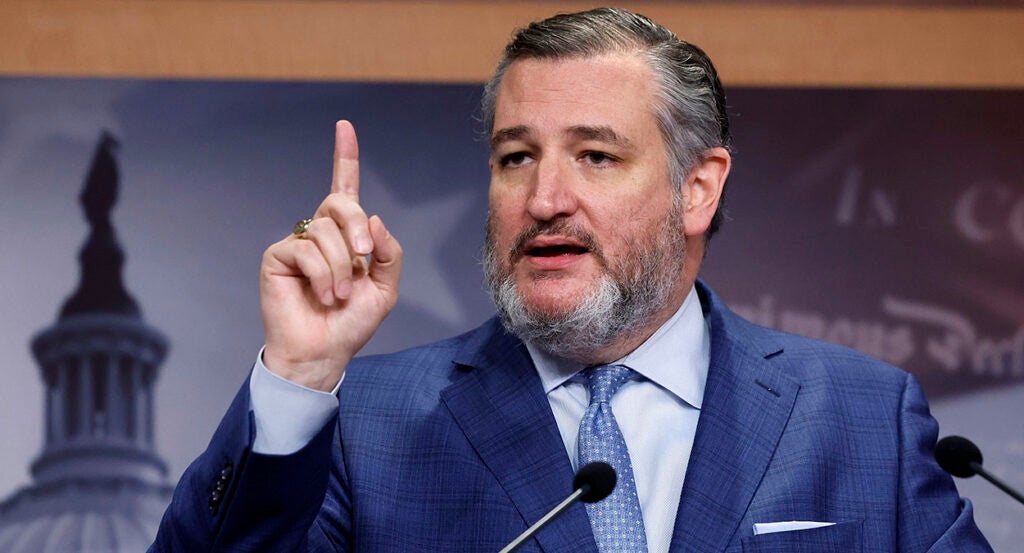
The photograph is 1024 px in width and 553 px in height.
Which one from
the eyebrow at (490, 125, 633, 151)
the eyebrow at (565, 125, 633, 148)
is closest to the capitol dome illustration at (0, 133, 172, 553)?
the eyebrow at (490, 125, 633, 151)

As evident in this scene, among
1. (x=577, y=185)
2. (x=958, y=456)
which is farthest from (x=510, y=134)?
(x=958, y=456)

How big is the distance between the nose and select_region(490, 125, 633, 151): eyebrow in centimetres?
6

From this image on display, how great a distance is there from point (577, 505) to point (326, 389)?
1.27 ft

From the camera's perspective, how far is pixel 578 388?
2105 millimetres

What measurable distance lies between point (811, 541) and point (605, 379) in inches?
15.4

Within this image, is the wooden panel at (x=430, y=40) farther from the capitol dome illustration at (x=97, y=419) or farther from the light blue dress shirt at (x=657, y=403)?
the light blue dress shirt at (x=657, y=403)

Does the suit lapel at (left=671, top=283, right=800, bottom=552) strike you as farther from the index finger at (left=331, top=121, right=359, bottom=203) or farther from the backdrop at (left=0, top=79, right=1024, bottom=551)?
the backdrop at (left=0, top=79, right=1024, bottom=551)

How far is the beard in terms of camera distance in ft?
6.59

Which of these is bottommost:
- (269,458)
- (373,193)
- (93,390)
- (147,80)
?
(93,390)

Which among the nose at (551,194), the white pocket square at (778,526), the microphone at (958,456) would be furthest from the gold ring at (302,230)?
the microphone at (958,456)

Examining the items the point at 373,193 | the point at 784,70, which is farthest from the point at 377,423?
the point at 784,70

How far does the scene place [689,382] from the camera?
2100mm

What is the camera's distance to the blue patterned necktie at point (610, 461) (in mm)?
1888

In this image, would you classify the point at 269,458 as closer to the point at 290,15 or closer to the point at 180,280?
the point at 180,280
